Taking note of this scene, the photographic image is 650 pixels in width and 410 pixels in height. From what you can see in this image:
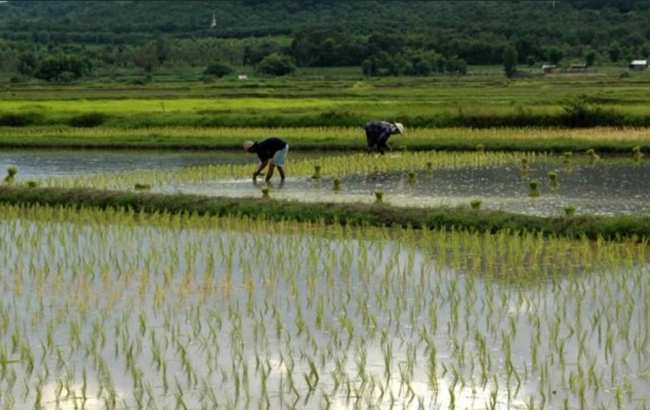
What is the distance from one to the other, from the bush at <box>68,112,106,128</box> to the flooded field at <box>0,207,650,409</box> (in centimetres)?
1509

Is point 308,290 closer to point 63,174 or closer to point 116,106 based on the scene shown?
point 63,174

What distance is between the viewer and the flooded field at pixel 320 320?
21.3ft

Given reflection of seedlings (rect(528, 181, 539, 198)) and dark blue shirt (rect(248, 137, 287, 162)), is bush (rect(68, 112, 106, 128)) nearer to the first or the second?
dark blue shirt (rect(248, 137, 287, 162))

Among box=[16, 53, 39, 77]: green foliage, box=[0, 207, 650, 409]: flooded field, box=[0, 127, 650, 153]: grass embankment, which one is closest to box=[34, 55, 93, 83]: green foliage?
box=[16, 53, 39, 77]: green foliage

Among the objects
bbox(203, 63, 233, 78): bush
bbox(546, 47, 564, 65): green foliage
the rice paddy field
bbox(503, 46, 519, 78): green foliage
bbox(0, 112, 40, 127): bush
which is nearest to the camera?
the rice paddy field

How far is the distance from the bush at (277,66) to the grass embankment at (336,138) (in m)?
39.8

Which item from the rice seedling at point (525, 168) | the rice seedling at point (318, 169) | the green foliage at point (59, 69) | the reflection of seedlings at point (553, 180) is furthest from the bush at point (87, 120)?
the green foliage at point (59, 69)

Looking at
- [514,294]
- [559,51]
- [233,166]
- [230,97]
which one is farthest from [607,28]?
[514,294]

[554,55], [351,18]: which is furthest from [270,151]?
[351,18]

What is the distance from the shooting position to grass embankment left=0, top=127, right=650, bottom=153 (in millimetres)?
19781

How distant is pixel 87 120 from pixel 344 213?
1568 centimetres

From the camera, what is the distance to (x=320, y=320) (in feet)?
26.2

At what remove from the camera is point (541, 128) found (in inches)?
909

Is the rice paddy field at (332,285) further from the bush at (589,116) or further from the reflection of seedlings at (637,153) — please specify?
the bush at (589,116)
